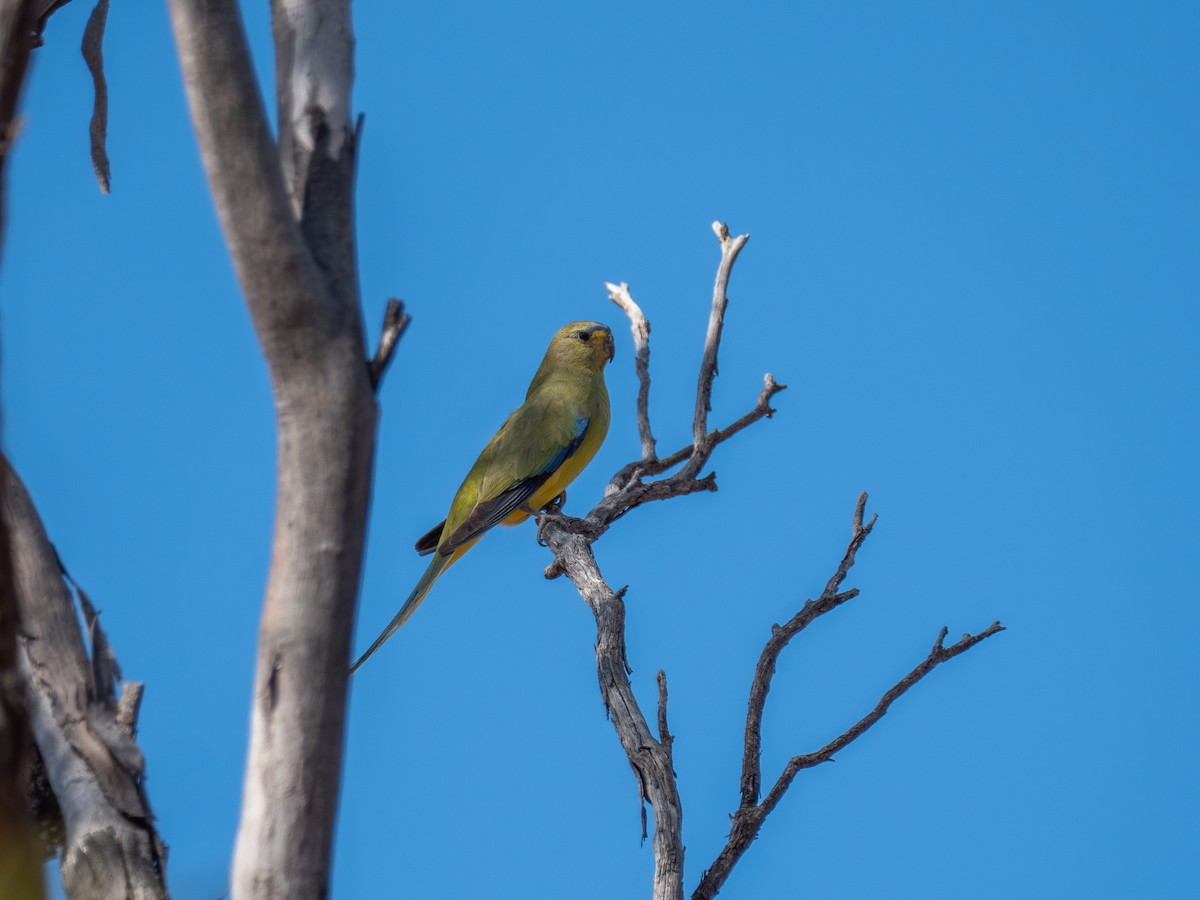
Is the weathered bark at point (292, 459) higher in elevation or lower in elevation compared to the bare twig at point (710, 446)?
lower

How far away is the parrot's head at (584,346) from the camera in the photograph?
895cm

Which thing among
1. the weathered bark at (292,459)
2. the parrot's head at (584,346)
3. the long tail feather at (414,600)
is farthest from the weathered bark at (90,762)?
the parrot's head at (584,346)

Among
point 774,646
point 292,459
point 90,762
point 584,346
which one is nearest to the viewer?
point 292,459

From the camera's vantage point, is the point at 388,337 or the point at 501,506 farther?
the point at 501,506

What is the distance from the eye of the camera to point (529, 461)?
7820mm

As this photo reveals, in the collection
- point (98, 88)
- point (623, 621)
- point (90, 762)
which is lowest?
point (90, 762)

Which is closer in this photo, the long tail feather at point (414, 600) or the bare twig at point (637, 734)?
the bare twig at point (637, 734)

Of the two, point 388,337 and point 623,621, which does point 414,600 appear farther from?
point 388,337

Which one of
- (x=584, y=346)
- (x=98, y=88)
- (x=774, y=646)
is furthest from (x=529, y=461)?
(x=98, y=88)

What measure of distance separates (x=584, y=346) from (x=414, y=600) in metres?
2.65

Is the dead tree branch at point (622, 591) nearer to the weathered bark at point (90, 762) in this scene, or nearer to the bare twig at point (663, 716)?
the bare twig at point (663, 716)

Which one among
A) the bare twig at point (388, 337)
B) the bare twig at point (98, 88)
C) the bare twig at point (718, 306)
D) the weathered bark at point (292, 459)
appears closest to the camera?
the weathered bark at point (292, 459)

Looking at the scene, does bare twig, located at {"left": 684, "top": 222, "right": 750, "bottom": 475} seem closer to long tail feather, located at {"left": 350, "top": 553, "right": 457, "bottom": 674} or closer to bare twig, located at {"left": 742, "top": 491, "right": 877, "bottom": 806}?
bare twig, located at {"left": 742, "top": 491, "right": 877, "bottom": 806}

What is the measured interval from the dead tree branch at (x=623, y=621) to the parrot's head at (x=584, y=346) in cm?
216
